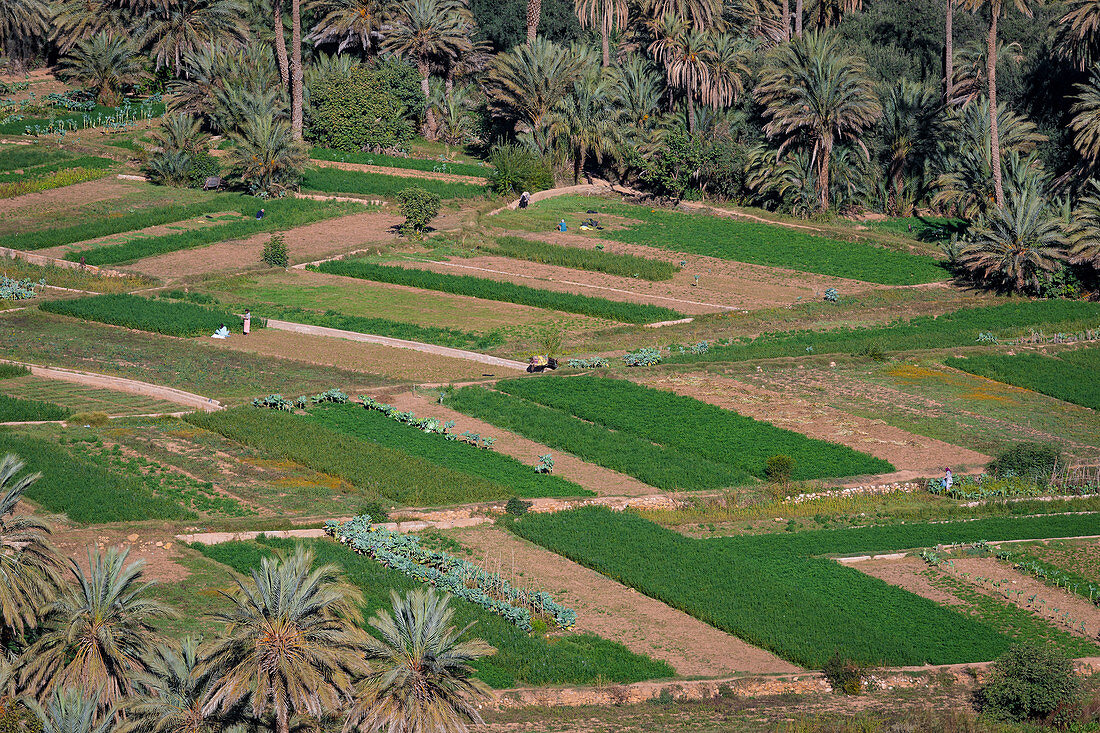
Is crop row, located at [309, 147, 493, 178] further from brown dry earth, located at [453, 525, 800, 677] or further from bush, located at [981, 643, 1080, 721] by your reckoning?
bush, located at [981, 643, 1080, 721]

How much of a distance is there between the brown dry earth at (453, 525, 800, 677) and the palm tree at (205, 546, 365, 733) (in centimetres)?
1050

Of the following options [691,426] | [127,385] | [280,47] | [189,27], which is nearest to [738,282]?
[691,426]

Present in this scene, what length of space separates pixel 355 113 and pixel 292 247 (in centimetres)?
1924

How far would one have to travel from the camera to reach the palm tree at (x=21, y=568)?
34656 mm

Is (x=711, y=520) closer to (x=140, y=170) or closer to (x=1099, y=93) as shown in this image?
(x=1099, y=93)

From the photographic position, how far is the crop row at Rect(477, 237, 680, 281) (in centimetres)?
7719

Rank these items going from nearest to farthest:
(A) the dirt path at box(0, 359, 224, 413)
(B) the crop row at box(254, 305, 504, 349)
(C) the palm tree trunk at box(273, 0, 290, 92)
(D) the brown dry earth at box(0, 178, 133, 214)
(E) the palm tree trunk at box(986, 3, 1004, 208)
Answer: (A) the dirt path at box(0, 359, 224, 413)
(B) the crop row at box(254, 305, 504, 349)
(E) the palm tree trunk at box(986, 3, 1004, 208)
(D) the brown dry earth at box(0, 178, 133, 214)
(C) the palm tree trunk at box(273, 0, 290, 92)

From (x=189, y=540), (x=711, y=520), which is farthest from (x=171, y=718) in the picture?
(x=711, y=520)

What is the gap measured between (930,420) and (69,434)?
3244cm

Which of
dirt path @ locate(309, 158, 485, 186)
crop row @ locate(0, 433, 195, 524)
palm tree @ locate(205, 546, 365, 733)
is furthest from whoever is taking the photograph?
dirt path @ locate(309, 158, 485, 186)

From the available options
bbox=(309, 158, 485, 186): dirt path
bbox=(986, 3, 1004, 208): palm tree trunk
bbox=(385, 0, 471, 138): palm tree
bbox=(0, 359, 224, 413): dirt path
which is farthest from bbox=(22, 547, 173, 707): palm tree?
bbox=(385, 0, 471, 138): palm tree

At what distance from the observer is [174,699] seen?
104ft

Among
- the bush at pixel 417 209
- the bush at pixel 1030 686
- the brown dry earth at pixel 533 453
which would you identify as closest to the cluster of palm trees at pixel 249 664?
the bush at pixel 1030 686

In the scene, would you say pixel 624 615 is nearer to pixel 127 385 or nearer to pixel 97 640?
pixel 97 640
